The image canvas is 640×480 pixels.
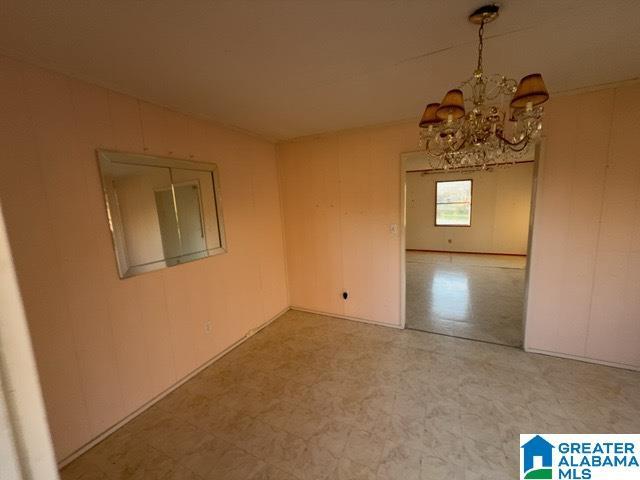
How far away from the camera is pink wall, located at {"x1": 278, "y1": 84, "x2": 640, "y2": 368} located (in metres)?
2.21

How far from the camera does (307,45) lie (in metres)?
1.54

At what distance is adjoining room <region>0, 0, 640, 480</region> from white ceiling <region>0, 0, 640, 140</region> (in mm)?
14

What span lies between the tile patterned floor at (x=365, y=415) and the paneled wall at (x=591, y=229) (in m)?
0.32

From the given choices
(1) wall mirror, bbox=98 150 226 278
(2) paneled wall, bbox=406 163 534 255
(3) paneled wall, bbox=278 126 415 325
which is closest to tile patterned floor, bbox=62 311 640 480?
(3) paneled wall, bbox=278 126 415 325

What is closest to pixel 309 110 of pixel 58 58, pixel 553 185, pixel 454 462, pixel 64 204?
pixel 58 58

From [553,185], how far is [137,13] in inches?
124

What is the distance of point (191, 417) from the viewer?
2.03 meters

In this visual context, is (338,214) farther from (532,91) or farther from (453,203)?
(453,203)

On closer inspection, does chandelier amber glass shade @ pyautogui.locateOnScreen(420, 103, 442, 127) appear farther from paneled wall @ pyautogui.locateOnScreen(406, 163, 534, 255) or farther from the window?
the window

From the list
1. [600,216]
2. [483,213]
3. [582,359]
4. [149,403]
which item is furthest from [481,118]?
[483,213]

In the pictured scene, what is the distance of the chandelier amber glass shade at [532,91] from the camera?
111 centimetres

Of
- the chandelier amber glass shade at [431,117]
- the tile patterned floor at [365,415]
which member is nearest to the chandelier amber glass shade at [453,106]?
the chandelier amber glass shade at [431,117]

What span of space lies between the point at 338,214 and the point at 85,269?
2435mm

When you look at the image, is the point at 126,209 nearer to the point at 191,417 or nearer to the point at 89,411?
the point at 89,411
